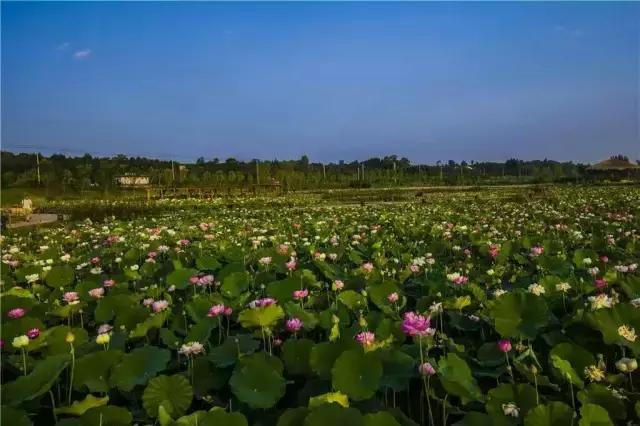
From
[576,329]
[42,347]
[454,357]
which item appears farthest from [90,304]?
[576,329]

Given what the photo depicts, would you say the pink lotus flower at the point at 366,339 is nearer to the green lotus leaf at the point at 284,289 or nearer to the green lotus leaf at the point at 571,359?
the green lotus leaf at the point at 571,359

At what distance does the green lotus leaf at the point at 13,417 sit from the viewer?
1.43 metres

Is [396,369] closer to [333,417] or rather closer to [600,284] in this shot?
[333,417]

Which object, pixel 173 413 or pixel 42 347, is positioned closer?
pixel 173 413

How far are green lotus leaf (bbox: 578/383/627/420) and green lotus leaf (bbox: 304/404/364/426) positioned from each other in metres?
0.71

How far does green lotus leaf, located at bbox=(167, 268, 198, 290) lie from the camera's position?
121 inches

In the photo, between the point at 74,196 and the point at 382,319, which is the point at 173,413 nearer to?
the point at 382,319

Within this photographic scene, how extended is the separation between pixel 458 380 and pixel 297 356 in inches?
22.9

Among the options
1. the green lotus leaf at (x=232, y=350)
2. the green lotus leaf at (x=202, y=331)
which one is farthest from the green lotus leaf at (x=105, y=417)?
the green lotus leaf at (x=202, y=331)

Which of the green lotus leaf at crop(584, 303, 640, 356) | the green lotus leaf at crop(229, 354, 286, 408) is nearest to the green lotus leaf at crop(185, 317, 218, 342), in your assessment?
Result: the green lotus leaf at crop(229, 354, 286, 408)

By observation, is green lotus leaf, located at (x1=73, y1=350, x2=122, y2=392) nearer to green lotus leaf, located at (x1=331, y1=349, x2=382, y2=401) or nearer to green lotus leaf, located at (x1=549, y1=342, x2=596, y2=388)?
green lotus leaf, located at (x1=331, y1=349, x2=382, y2=401)

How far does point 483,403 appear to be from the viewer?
162cm

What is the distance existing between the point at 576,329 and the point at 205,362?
4.77 ft

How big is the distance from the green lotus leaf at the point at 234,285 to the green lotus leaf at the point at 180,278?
0.31m
